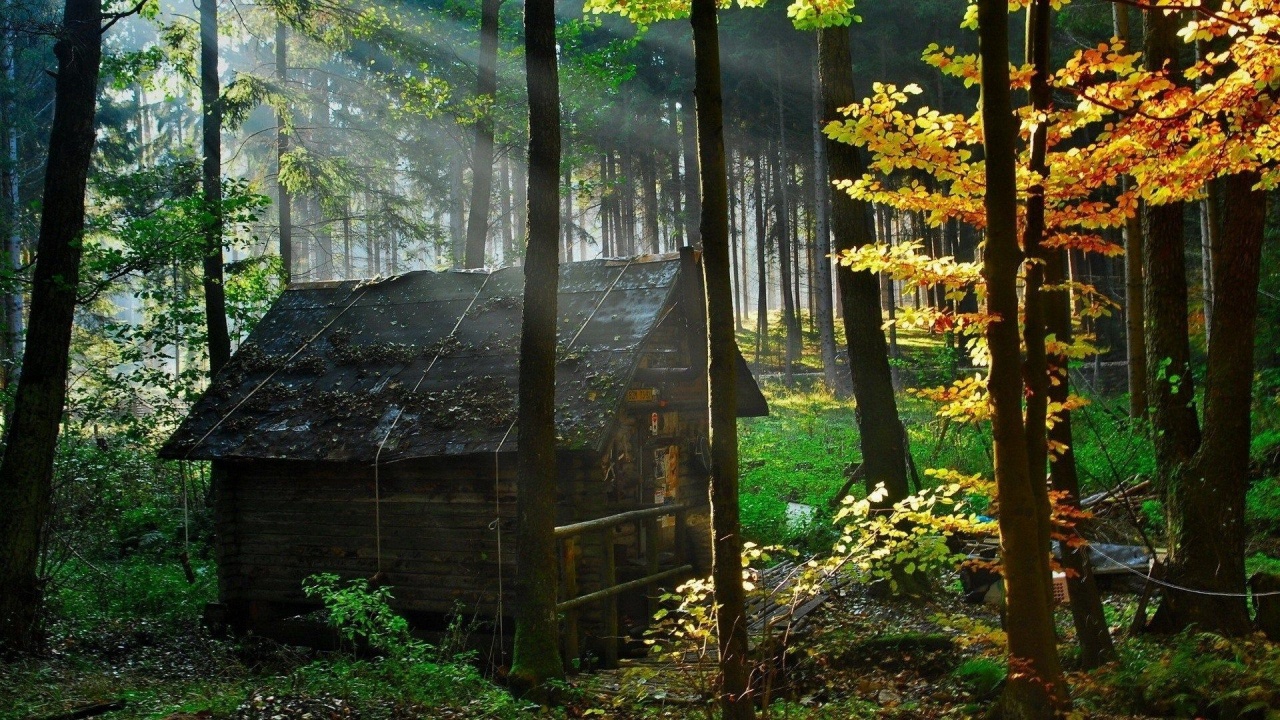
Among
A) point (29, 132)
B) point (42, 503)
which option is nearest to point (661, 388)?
point (42, 503)

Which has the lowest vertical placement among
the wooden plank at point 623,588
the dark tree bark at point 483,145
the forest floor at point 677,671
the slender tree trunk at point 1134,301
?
the forest floor at point 677,671

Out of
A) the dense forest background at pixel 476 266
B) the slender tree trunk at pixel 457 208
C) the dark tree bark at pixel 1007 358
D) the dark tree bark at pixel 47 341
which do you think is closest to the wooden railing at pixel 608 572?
the dense forest background at pixel 476 266

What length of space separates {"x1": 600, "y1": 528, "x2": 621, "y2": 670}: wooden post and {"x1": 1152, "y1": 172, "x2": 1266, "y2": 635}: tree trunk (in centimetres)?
557

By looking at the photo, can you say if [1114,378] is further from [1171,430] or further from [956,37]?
[1171,430]

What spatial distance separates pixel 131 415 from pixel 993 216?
16.1 metres

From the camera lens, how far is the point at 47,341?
998cm

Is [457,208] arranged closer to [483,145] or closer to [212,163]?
[483,145]

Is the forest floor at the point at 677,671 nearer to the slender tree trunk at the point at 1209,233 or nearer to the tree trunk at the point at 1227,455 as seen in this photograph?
the tree trunk at the point at 1227,455

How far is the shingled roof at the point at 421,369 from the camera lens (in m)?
11.1

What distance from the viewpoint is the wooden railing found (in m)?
9.86

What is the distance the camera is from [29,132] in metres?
28.0

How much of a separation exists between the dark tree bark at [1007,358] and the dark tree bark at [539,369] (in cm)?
394

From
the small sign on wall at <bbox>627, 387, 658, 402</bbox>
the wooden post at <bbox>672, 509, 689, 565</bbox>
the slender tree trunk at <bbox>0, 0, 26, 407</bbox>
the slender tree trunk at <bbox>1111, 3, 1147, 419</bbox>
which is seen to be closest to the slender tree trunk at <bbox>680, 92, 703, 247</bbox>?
the slender tree trunk at <bbox>1111, 3, 1147, 419</bbox>

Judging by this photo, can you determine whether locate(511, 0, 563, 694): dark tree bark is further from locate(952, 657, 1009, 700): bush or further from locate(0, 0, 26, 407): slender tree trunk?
locate(0, 0, 26, 407): slender tree trunk
